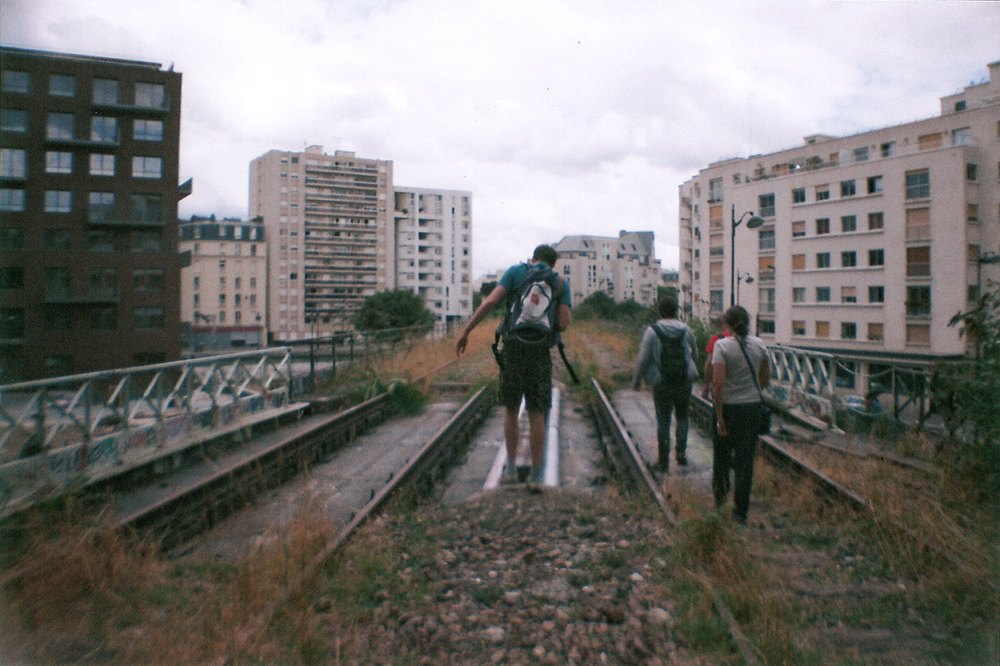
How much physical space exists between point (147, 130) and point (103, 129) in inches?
60.0

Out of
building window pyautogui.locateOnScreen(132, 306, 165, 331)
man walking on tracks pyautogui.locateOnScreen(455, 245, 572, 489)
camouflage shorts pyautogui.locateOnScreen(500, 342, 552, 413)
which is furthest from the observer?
building window pyautogui.locateOnScreen(132, 306, 165, 331)

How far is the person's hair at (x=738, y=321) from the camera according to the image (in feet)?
14.0

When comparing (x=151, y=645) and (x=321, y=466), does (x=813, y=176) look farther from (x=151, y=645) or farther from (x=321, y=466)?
(x=151, y=645)

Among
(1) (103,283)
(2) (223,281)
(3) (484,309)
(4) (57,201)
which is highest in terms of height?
(4) (57,201)

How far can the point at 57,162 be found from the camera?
1497cm


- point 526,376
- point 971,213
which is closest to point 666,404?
point 526,376

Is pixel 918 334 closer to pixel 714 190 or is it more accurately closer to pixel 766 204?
pixel 766 204

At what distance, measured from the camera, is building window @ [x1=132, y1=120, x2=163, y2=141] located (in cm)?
1666

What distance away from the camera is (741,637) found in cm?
240

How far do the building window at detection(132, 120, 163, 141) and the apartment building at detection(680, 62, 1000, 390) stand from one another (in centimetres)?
Result: 1670

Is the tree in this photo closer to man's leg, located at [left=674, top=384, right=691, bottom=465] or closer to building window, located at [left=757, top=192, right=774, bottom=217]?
building window, located at [left=757, top=192, right=774, bottom=217]

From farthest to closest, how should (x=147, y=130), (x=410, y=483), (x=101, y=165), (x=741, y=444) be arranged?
(x=101, y=165) → (x=147, y=130) → (x=410, y=483) → (x=741, y=444)

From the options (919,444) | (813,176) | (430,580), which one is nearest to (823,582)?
(430,580)

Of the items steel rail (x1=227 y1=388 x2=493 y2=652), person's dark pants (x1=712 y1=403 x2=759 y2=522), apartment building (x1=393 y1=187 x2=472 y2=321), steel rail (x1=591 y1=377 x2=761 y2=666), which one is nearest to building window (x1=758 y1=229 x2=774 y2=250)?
steel rail (x1=591 y1=377 x2=761 y2=666)
